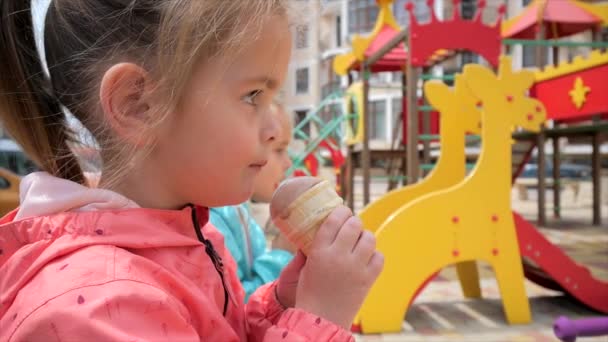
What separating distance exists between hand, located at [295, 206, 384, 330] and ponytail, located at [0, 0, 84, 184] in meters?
0.37

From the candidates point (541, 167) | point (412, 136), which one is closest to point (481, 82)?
point (412, 136)

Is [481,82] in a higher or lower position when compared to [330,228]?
higher

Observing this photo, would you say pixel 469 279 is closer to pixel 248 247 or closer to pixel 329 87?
pixel 248 247

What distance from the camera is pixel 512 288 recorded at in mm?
2479

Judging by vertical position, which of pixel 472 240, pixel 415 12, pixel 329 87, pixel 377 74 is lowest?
pixel 472 240

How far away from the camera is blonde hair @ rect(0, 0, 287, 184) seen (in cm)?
61

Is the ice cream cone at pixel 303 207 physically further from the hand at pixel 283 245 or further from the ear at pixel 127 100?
the hand at pixel 283 245

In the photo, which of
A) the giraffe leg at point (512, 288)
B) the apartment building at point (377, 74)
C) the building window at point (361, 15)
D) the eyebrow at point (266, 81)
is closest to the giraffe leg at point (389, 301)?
the giraffe leg at point (512, 288)

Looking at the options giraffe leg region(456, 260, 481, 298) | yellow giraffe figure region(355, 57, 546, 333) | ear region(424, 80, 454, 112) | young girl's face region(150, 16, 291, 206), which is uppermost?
ear region(424, 80, 454, 112)

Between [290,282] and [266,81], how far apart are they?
0.33 meters

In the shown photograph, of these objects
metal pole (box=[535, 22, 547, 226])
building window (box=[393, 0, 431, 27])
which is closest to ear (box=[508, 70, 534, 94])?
metal pole (box=[535, 22, 547, 226])

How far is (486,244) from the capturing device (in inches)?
96.3

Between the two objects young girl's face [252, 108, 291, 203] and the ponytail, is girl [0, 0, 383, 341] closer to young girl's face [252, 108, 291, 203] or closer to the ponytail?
the ponytail

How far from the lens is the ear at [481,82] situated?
7.73 ft
